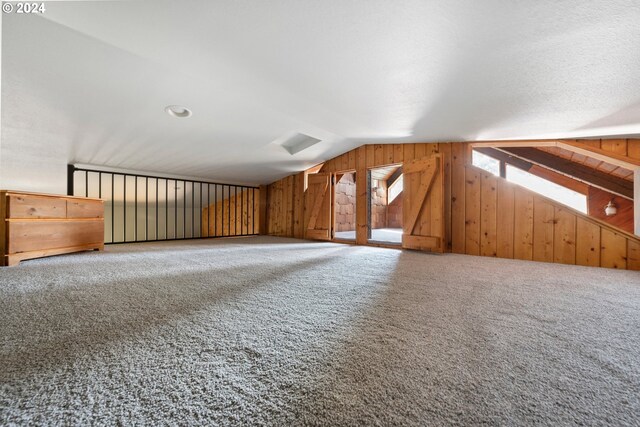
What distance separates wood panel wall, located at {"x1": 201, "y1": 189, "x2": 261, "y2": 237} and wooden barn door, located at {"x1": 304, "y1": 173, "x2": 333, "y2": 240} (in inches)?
75.3

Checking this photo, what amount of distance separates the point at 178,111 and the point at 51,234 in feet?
6.20

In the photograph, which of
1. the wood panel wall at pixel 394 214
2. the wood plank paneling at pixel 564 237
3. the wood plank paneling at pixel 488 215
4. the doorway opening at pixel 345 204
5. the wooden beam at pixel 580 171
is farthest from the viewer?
the wood panel wall at pixel 394 214

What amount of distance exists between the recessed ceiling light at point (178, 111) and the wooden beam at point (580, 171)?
5.05 meters

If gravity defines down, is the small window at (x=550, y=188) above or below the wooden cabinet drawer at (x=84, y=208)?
above

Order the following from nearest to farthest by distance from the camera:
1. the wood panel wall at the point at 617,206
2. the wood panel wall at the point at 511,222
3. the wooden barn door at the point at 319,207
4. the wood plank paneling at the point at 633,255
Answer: the wood plank paneling at the point at 633,255
the wood panel wall at the point at 511,222
the wood panel wall at the point at 617,206
the wooden barn door at the point at 319,207

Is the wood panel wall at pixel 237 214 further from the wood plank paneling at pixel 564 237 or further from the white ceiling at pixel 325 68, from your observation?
the wood plank paneling at pixel 564 237

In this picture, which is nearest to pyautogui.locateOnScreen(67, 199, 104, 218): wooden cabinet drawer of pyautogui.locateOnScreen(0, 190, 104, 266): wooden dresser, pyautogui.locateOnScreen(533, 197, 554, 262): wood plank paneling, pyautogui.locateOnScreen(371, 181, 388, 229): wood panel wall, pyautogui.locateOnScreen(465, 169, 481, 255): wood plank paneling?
pyautogui.locateOnScreen(0, 190, 104, 266): wooden dresser

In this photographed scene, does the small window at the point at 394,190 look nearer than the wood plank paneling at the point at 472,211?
No

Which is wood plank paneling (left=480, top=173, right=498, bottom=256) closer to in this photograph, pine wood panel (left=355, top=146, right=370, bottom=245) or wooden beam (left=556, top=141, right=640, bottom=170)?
wooden beam (left=556, top=141, right=640, bottom=170)

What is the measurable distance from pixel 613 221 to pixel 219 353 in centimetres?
745

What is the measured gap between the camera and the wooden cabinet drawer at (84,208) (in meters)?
2.81

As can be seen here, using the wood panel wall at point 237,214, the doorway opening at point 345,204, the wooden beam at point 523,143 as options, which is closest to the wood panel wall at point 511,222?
the wooden beam at point 523,143

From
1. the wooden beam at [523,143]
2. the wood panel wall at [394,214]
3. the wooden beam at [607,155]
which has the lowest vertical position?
the wood panel wall at [394,214]

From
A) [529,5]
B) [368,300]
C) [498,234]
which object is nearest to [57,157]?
[368,300]
